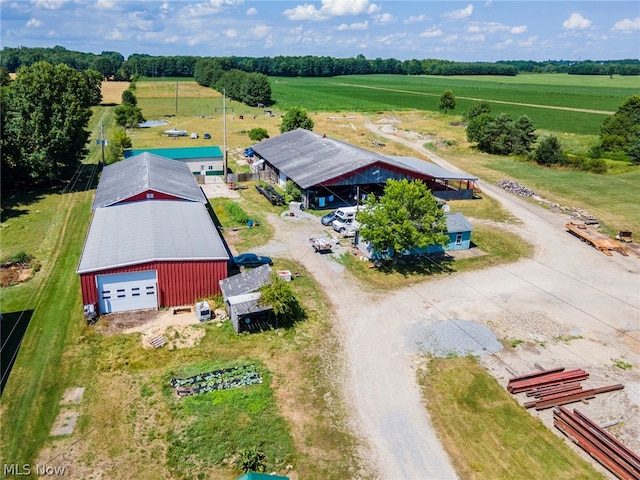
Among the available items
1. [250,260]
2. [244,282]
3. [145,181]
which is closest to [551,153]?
[250,260]

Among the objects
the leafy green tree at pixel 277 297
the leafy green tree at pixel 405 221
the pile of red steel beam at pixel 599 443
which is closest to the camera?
the pile of red steel beam at pixel 599 443

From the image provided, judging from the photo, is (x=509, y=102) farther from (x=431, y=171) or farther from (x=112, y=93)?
(x=112, y=93)

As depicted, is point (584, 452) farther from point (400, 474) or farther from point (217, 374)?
point (217, 374)

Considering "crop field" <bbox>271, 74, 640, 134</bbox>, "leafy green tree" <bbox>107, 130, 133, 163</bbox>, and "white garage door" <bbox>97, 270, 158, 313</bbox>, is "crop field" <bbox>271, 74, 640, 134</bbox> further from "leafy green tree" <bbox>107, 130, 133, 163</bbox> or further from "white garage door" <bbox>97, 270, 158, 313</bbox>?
"white garage door" <bbox>97, 270, 158, 313</bbox>

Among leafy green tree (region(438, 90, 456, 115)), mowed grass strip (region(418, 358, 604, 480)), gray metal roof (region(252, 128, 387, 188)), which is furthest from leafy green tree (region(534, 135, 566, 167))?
mowed grass strip (region(418, 358, 604, 480))

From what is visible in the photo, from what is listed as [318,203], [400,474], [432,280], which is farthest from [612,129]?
[400,474]

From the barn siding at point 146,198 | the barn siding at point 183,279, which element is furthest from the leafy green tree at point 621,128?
the barn siding at point 183,279

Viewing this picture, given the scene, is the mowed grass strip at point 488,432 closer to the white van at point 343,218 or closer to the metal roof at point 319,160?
the white van at point 343,218
